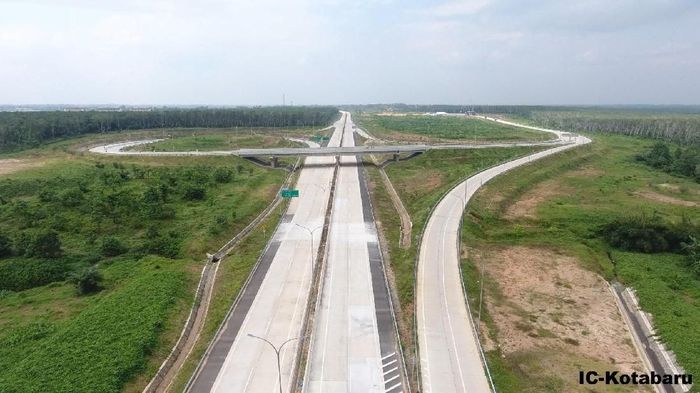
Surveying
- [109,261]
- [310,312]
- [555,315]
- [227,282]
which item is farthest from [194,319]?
[555,315]

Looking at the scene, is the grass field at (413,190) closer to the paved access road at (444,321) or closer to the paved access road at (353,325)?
the paved access road at (444,321)

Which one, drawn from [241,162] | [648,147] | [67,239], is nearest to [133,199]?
[67,239]

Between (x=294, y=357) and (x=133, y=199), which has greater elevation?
(x=133, y=199)

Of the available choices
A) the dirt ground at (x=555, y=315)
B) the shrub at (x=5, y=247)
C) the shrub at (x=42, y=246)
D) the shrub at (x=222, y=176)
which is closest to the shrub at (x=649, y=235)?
the dirt ground at (x=555, y=315)

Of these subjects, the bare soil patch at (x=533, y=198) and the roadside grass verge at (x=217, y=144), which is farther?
the roadside grass verge at (x=217, y=144)

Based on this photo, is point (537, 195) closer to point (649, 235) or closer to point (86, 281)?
point (649, 235)

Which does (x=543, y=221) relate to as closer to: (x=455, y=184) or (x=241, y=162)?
(x=455, y=184)
